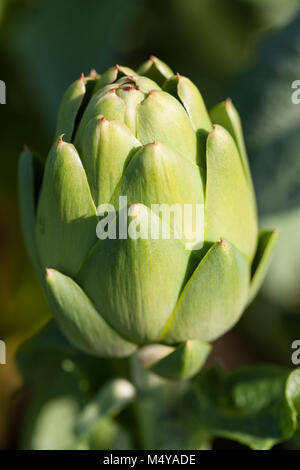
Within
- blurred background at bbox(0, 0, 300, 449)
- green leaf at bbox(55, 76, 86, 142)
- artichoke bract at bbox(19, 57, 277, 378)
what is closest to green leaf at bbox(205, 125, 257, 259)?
artichoke bract at bbox(19, 57, 277, 378)

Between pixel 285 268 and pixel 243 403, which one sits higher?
pixel 285 268

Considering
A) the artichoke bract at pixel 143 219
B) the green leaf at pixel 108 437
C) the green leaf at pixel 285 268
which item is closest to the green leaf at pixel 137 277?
the artichoke bract at pixel 143 219

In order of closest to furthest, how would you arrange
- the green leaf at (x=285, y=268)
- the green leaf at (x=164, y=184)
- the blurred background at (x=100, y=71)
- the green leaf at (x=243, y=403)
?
1. the green leaf at (x=164, y=184)
2. the green leaf at (x=243, y=403)
3. the blurred background at (x=100, y=71)
4. the green leaf at (x=285, y=268)

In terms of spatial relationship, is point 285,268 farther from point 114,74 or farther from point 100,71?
point 114,74

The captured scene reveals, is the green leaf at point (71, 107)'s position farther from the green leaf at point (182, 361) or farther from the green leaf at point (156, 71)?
the green leaf at point (182, 361)

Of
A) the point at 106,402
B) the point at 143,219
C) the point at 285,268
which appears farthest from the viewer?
the point at 285,268

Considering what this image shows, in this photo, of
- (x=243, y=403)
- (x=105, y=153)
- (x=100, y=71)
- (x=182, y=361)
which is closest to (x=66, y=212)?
(x=105, y=153)

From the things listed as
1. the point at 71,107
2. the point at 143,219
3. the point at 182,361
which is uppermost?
the point at 71,107

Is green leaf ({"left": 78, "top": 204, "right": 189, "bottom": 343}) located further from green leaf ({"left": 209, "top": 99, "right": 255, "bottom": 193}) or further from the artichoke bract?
green leaf ({"left": 209, "top": 99, "right": 255, "bottom": 193})
